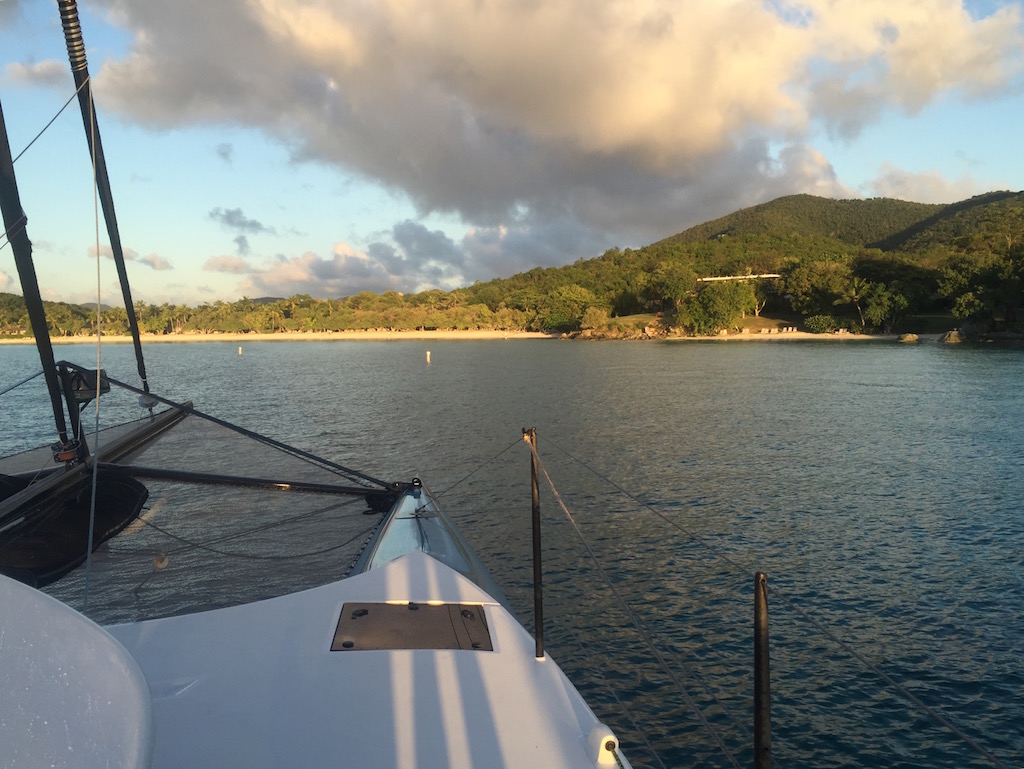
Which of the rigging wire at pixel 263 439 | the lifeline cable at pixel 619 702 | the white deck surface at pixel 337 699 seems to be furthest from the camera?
the rigging wire at pixel 263 439

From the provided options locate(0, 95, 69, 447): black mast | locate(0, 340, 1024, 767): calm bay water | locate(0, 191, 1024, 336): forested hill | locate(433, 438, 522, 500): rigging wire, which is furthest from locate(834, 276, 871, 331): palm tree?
locate(0, 95, 69, 447): black mast

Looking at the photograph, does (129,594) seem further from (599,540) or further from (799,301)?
(799,301)

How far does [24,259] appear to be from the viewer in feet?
34.4

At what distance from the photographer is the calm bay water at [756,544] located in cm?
859

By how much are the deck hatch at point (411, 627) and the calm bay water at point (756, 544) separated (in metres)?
→ 1.96

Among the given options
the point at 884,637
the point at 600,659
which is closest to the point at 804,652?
the point at 884,637

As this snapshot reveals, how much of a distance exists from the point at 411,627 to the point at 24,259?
9063mm

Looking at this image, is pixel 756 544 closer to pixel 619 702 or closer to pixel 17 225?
pixel 619 702

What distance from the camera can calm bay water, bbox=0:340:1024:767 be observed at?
8.59m

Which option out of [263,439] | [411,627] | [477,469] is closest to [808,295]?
[477,469]

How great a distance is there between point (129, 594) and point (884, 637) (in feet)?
40.9

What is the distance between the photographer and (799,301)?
120812 mm

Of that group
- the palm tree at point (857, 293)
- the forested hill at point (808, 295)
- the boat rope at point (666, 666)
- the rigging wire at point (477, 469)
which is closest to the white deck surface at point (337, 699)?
the boat rope at point (666, 666)

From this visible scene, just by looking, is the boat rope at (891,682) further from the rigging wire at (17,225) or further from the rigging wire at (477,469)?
the rigging wire at (17,225)
